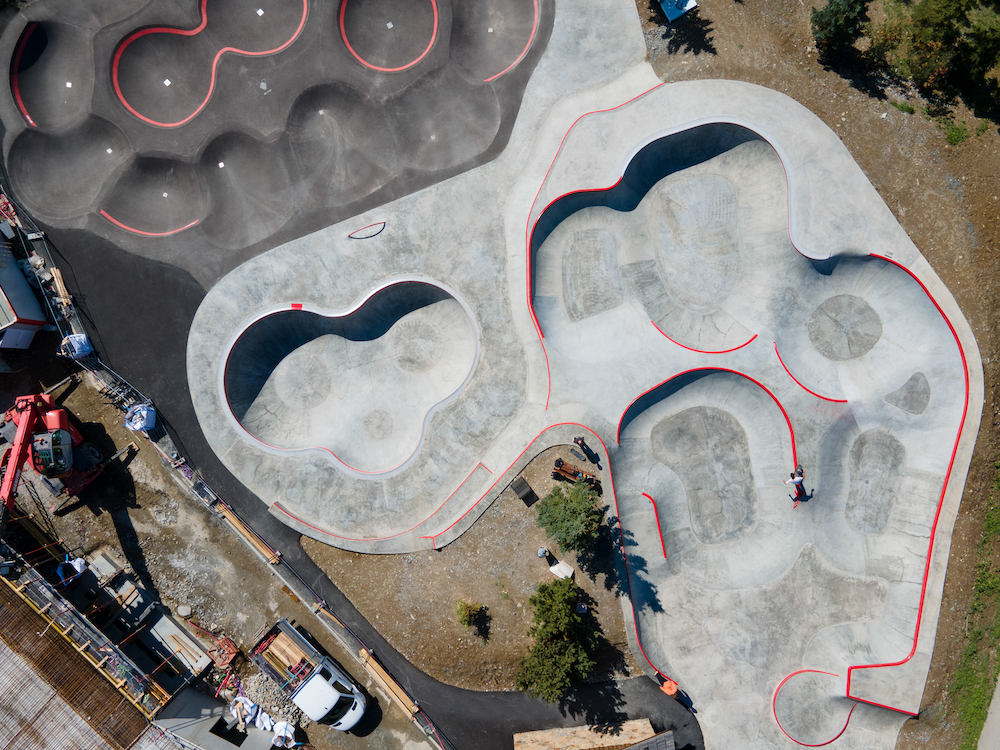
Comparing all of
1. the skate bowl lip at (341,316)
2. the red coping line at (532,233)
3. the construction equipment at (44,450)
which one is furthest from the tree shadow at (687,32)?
the construction equipment at (44,450)

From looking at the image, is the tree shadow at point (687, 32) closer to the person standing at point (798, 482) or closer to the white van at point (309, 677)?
the person standing at point (798, 482)

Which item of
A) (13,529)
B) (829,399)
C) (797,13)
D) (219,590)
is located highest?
(13,529)

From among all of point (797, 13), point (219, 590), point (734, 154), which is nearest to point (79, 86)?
point (219, 590)

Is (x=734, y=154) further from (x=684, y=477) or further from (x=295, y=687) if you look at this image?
(x=295, y=687)

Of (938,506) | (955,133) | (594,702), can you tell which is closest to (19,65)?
(594,702)

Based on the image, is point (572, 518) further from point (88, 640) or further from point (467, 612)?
point (88, 640)
